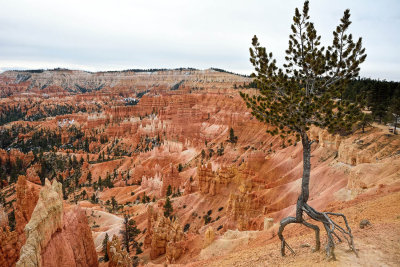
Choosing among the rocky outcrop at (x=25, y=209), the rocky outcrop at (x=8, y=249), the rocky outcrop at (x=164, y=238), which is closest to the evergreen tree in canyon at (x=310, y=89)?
the rocky outcrop at (x=164, y=238)

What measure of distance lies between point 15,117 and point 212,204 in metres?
156

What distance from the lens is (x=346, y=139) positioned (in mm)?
31031

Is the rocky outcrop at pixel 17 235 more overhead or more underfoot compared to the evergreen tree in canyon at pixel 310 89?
more underfoot

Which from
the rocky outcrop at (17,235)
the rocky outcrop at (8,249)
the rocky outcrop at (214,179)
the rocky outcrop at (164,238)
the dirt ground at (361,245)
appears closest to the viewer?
the dirt ground at (361,245)

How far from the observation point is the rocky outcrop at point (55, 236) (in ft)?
39.1

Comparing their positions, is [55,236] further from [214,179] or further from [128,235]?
[214,179]

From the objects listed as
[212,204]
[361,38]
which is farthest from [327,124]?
[212,204]

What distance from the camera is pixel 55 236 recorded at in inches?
564

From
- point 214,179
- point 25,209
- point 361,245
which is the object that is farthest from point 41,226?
point 214,179

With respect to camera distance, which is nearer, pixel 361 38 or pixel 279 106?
pixel 361 38

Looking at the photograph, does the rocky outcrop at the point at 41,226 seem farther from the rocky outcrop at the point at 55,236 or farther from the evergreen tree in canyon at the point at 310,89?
the evergreen tree in canyon at the point at 310,89

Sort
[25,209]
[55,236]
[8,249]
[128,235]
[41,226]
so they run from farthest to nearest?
[128,235], [25,209], [8,249], [55,236], [41,226]

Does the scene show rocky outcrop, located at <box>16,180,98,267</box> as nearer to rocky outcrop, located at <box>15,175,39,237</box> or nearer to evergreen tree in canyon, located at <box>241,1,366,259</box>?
rocky outcrop, located at <box>15,175,39,237</box>

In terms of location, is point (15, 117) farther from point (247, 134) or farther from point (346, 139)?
point (346, 139)
